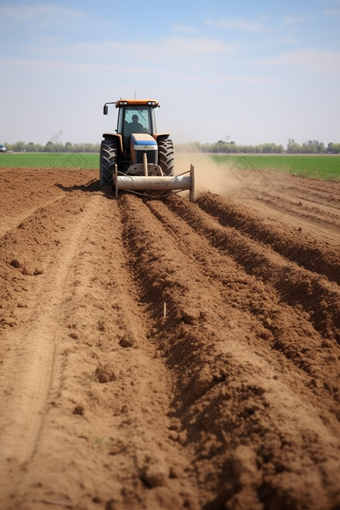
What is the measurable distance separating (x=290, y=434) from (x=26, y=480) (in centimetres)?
187

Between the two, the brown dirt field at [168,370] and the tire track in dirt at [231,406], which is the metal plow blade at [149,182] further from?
the tire track in dirt at [231,406]

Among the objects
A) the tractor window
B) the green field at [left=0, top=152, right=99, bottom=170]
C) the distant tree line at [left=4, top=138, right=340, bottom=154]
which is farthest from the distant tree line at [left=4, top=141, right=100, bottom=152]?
the tractor window

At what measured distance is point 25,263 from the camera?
9.27m

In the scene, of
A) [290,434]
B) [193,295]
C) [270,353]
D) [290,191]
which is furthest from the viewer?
[290,191]

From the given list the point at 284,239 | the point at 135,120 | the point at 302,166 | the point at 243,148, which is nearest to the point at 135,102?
the point at 135,120

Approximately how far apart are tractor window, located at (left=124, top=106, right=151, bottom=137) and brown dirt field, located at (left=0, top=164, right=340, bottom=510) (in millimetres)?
6875

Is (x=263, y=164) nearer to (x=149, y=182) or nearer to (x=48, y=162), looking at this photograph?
(x=48, y=162)

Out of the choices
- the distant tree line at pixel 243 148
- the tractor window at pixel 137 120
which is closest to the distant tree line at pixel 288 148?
the distant tree line at pixel 243 148

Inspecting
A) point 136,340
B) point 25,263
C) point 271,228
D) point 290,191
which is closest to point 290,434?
point 136,340

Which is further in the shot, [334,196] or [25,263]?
[334,196]

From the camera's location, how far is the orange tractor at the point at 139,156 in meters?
16.6

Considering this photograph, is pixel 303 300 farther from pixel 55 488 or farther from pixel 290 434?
pixel 55 488

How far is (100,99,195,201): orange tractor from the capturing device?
16.6 meters

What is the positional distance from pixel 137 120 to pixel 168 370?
13430 millimetres
